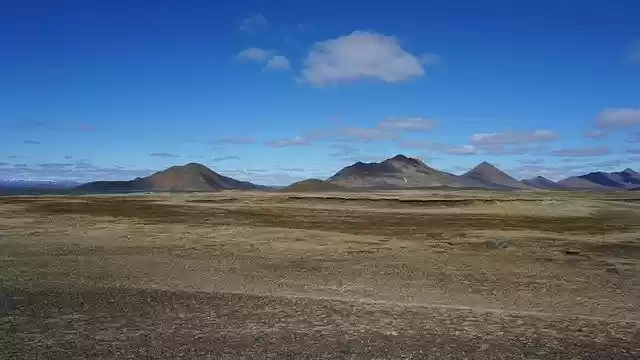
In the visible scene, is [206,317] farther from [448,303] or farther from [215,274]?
[448,303]

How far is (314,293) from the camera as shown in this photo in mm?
14555

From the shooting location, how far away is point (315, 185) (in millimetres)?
182875

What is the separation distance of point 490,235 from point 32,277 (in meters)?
21.9

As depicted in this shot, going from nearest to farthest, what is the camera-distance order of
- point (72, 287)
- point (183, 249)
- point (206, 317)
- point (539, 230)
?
point (206, 317), point (72, 287), point (183, 249), point (539, 230)

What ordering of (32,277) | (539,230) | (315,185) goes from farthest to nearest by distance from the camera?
(315,185) < (539,230) < (32,277)

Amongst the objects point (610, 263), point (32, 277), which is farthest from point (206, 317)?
point (610, 263)

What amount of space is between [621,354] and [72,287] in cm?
1398

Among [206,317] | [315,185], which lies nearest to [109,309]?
[206,317]

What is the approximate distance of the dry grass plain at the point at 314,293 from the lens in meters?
9.97

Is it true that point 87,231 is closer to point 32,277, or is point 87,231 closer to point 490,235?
point 32,277

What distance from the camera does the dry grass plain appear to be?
997 centimetres

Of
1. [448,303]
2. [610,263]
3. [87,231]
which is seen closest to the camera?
[448,303]

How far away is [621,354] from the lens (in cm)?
966

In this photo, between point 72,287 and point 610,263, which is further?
point 610,263
